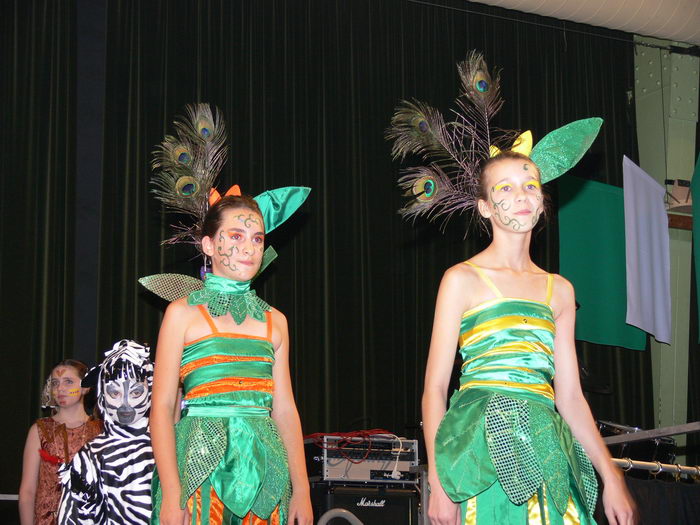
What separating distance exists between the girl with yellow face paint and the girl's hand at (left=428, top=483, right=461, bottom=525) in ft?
8.73

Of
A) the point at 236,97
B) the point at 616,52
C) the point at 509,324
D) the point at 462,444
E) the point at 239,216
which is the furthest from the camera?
the point at 616,52

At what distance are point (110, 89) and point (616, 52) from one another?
4.65 meters

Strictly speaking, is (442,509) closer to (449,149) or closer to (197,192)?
(449,149)

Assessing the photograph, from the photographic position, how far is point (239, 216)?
2855mm

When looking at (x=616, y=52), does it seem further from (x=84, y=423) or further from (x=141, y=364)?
(x=141, y=364)

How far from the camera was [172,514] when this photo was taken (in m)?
2.38

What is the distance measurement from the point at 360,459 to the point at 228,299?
2.91m

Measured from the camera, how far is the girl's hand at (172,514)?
238 cm

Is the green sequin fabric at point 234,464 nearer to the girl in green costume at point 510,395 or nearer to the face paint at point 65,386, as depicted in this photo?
the girl in green costume at point 510,395

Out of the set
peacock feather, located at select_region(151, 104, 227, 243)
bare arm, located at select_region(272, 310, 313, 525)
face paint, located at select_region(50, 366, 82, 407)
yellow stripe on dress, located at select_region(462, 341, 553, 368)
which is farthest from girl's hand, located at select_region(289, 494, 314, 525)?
face paint, located at select_region(50, 366, 82, 407)

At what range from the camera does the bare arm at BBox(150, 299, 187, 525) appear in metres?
2.40

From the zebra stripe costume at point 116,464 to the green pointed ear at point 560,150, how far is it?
1.53 metres

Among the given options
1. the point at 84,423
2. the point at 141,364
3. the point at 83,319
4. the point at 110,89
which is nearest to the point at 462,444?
the point at 141,364

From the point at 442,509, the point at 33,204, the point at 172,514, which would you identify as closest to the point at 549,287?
the point at 442,509
